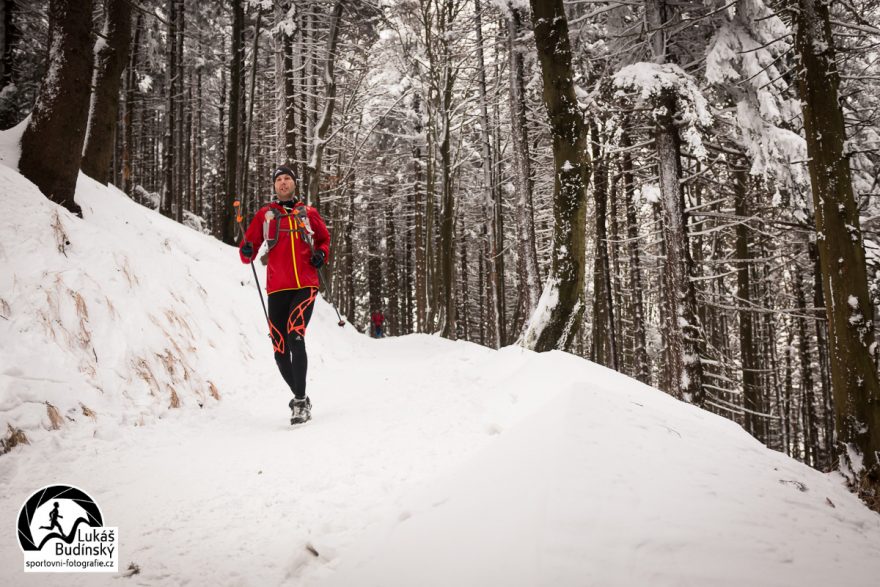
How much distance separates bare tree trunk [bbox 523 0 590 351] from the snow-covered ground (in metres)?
1.20

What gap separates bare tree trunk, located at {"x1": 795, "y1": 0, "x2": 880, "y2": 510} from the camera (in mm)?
4848

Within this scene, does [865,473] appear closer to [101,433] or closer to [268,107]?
[101,433]

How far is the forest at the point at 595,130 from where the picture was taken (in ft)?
16.7

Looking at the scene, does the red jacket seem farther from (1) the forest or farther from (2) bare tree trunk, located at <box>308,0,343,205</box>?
(2) bare tree trunk, located at <box>308,0,343,205</box>

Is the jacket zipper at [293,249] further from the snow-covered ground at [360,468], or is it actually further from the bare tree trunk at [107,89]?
the bare tree trunk at [107,89]

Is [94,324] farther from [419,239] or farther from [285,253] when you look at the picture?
[419,239]

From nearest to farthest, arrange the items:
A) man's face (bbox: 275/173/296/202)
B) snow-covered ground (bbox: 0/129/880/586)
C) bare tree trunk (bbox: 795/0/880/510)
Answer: snow-covered ground (bbox: 0/129/880/586)
man's face (bbox: 275/173/296/202)
bare tree trunk (bbox: 795/0/880/510)

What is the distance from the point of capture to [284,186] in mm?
4664

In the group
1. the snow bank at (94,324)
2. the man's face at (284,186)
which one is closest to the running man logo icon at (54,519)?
the snow bank at (94,324)

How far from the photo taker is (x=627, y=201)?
13.6 metres

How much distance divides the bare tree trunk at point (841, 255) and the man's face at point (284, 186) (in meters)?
5.87

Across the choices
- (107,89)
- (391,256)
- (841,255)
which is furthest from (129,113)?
(841,255)

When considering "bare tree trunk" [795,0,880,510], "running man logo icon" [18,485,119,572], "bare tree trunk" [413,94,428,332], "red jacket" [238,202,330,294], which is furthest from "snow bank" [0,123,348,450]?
"bare tree trunk" [413,94,428,332]

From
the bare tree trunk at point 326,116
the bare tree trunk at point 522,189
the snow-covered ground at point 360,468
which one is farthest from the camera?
the bare tree trunk at point 326,116
